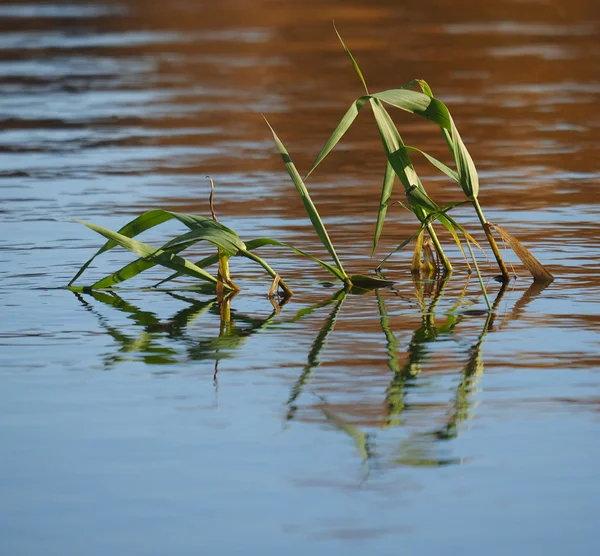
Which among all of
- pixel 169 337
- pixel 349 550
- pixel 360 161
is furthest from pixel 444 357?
pixel 360 161

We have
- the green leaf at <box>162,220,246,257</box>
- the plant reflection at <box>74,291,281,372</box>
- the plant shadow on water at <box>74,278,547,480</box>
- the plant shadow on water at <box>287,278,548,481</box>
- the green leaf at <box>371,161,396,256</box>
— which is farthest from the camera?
the green leaf at <box>371,161,396,256</box>

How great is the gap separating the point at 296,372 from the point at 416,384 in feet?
1.45

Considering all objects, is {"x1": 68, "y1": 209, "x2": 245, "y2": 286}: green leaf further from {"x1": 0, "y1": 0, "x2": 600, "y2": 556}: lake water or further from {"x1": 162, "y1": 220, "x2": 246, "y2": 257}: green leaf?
{"x1": 0, "y1": 0, "x2": 600, "y2": 556}: lake water

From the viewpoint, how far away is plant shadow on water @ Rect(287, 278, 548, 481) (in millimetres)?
3883

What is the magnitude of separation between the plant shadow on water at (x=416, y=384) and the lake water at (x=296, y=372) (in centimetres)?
1

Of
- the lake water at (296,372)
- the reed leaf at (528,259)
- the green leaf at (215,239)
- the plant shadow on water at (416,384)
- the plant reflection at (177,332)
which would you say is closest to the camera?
the lake water at (296,372)

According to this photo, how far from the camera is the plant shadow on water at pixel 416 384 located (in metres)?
3.88

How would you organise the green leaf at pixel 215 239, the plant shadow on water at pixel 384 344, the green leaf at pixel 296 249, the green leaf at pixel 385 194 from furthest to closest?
the green leaf at pixel 385 194, the green leaf at pixel 296 249, the green leaf at pixel 215 239, the plant shadow on water at pixel 384 344

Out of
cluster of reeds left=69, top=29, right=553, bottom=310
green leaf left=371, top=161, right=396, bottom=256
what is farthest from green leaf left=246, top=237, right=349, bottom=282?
green leaf left=371, top=161, right=396, bottom=256

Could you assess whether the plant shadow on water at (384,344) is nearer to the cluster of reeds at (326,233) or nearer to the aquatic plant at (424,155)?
the cluster of reeds at (326,233)

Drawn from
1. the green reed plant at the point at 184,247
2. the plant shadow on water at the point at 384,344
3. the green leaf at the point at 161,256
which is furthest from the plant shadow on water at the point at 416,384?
the green leaf at the point at 161,256

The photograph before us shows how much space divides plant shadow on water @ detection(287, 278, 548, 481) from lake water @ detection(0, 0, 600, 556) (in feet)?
0.04

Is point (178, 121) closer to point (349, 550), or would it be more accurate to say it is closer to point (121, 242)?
point (121, 242)

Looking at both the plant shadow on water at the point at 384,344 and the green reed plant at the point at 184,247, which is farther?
the green reed plant at the point at 184,247
